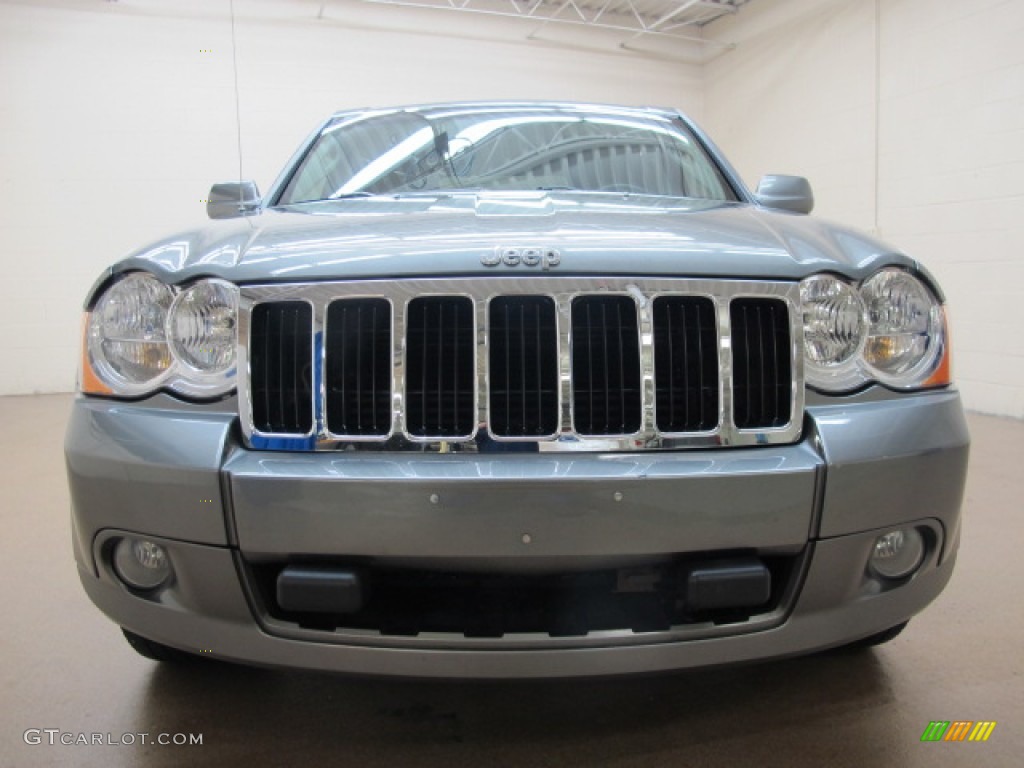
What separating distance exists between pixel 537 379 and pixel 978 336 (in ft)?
17.8

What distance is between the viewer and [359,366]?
1.25 m

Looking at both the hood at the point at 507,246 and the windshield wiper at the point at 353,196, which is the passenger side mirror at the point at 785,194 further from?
the windshield wiper at the point at 353,196

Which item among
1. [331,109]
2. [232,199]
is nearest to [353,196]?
[232,199]

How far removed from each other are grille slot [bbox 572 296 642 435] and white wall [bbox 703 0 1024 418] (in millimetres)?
5115

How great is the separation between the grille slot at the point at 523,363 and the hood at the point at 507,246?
0.24 feet

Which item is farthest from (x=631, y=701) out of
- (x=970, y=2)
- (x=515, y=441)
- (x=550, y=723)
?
(x=970, y=2)

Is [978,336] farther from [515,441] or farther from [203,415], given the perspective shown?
[203,415]

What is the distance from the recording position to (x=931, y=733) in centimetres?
149

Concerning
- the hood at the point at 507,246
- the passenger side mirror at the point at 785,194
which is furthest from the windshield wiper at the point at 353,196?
the passenger side mirror at the point at 785,194

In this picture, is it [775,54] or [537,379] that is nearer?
[537,379]

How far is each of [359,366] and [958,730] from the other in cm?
150

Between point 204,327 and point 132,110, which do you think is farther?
point 132,110

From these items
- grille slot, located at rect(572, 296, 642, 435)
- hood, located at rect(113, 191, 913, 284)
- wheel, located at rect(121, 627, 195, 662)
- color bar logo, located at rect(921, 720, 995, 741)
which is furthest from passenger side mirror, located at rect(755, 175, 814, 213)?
wheel, located at rect(121, 627, 195, 662)

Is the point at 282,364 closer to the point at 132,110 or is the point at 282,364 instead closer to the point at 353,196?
the point at 353,196
